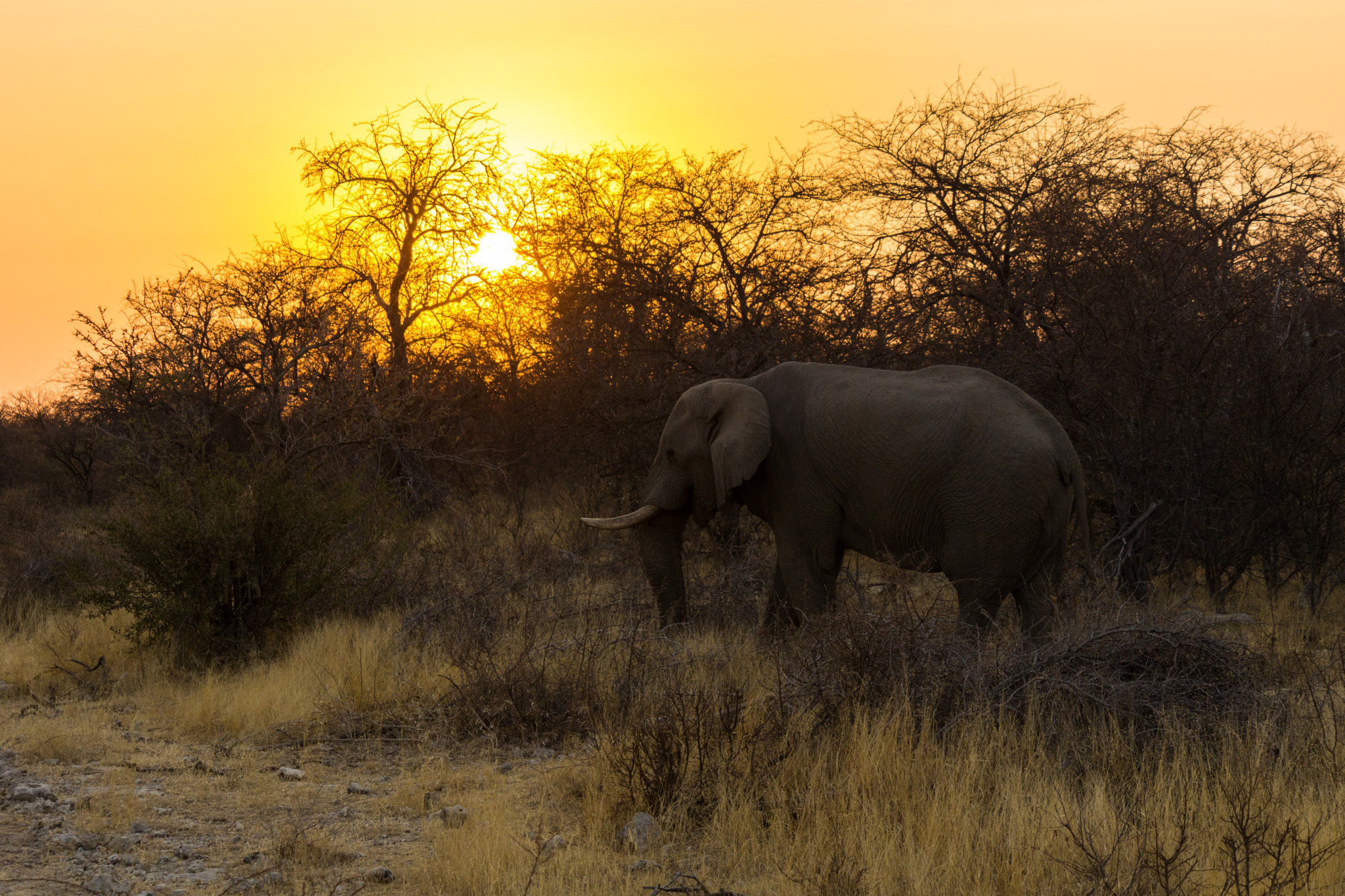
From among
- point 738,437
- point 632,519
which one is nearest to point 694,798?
point 738,437

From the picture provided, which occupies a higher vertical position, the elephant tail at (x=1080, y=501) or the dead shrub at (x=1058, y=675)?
the elephant tail at (x=1080, y=501)

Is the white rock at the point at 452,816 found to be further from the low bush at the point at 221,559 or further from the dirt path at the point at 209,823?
the low bush at the point at 221,559

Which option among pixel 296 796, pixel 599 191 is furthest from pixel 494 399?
pixel 296 796

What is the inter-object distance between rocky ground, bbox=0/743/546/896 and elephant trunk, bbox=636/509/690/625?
2.81 meters

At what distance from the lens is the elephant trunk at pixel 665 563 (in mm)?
9195

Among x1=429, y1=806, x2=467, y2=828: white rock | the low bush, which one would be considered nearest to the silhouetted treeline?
the low bush

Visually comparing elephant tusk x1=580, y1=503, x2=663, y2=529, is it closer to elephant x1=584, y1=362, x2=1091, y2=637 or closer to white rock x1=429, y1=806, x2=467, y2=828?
elephant x1=584, y1=362, x2=1091, y2=637

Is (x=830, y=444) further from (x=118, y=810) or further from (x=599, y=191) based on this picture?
(x=599, y=191)

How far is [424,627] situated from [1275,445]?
6.84 meters

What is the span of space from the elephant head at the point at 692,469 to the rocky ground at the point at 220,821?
2724 mm

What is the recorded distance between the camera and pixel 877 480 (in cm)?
814

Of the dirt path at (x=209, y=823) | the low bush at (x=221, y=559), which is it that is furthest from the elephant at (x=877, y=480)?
the dirt path at (x=209, y=823)

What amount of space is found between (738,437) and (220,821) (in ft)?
13.9

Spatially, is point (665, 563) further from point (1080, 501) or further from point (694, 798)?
point (694, 798)
